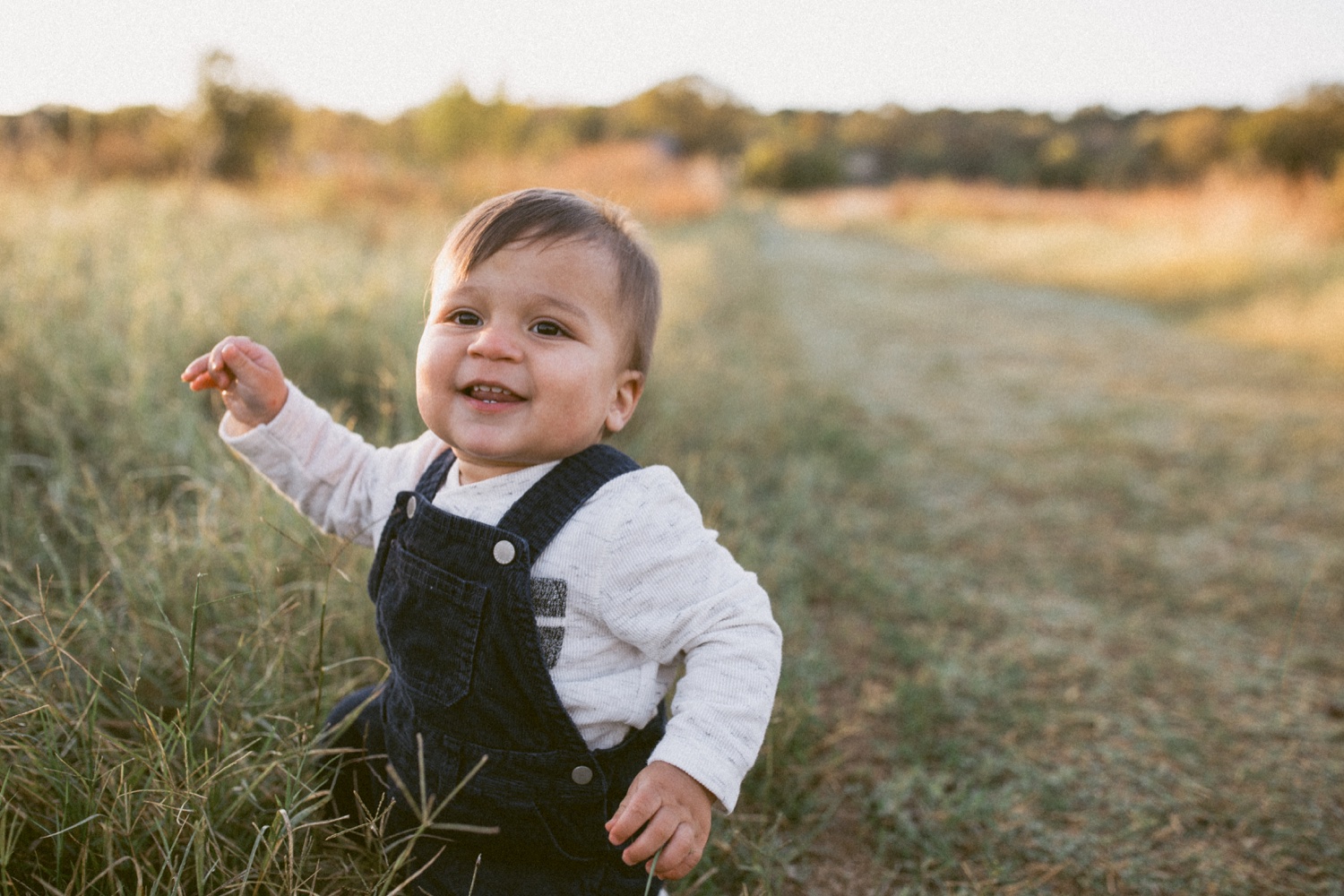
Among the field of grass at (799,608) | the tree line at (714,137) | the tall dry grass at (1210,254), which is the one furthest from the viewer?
the tree line at (714,137)

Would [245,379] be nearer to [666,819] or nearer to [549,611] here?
[549,611]

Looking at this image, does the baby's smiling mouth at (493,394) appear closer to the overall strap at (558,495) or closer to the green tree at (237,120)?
the overall strap at (558,495)

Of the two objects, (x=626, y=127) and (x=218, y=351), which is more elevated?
(x=626, y=127)

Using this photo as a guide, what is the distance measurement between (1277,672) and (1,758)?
106 inches

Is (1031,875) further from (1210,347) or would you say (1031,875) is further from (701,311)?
(1210,347)

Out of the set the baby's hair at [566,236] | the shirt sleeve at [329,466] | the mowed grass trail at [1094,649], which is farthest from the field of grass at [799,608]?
the baby's hair at [566,236]

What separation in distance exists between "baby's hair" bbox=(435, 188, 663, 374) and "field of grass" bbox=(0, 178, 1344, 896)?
623 millimetres

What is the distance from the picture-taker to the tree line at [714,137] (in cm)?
1069

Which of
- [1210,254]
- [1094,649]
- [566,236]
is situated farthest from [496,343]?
[1210,254]

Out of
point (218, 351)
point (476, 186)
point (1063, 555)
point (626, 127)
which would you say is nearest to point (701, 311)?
point (1063, 555)

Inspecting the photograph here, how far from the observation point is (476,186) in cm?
1071

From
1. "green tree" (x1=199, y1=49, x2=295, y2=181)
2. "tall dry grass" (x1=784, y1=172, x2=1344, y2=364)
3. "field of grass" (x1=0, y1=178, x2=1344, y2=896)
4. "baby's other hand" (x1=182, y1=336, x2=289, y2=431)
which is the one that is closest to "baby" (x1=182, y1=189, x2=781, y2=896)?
"field of grass" (x1=0, y1=178, x2=1344, y2=896)

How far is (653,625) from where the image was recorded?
108cm

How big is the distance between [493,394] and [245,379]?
49 centimetres
